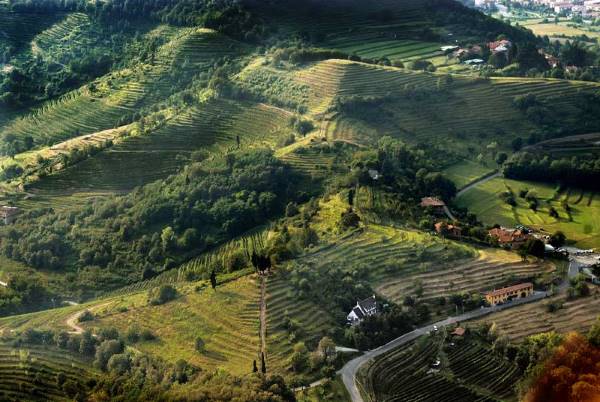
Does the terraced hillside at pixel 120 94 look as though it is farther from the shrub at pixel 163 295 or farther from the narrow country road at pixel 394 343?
the narrow country road at pixel 394 343

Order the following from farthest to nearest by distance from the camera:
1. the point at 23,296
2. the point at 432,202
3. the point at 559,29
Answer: the point at 559,29, the point at 432,202, the point at 23,296

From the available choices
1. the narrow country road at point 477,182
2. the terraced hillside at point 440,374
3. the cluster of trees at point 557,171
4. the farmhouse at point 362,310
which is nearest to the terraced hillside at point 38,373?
the farmhouse at point 362,310

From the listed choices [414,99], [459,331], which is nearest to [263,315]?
[459,331]

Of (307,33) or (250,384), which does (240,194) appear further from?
(307,33)

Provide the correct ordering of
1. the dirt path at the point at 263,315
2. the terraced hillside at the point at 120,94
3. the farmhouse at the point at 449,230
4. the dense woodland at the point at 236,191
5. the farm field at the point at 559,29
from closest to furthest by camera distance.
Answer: the dirt path at the point at 263,315 < the dense woodland at the point at 236,191 < the farmhouse at the point at 449,230 < the terraced hillside at the point at 120,94 < the farm field at the point at 559,29

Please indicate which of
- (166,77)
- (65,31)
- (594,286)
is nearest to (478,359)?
(594,286)

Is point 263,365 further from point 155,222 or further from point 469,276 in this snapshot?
point 155,222
